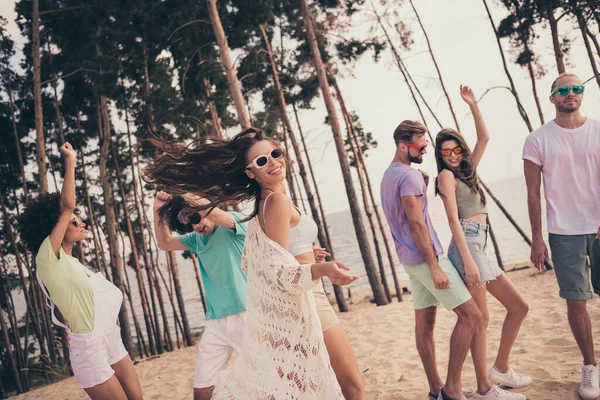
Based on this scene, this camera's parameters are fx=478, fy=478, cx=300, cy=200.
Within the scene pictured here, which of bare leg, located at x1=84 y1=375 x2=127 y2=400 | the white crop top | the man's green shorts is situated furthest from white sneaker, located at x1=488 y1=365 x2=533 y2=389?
bare leg, located at x1=84 y1=375 x2=127 y2=400

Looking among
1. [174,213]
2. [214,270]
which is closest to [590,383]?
[214,270]

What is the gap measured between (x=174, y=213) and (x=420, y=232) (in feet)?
5.96

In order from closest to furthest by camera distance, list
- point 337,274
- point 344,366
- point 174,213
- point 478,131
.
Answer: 1. point 337,274
2. point 344,366
3. point 174,213
4. point 478,131

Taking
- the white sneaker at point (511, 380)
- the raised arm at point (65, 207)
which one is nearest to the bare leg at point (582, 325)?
the white sneaker at point (511, 380)

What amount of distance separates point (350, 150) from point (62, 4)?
9.87m

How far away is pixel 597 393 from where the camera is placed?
336cm

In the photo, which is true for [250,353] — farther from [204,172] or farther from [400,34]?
[400,34]

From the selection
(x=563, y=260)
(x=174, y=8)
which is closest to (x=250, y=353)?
(x=563, y=260)

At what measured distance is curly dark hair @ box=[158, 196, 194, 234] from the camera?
11.8 ft

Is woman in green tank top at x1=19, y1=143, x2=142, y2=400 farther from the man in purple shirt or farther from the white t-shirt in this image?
the white t-shirt

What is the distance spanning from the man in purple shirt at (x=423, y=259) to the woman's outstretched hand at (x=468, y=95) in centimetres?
82

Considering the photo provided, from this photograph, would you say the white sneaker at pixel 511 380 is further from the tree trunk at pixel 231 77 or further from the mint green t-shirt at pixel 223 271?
the tree trunk at pixel 231 77

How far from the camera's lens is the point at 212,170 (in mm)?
2740

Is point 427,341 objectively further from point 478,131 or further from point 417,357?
point 417,357
